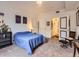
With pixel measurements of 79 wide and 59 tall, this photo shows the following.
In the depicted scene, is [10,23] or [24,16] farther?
[24,16]

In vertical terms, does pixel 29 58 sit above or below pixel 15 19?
below

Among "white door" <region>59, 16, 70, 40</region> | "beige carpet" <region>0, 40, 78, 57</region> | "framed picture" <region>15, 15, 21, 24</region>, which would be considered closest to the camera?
"beige carpet" <region>0, 40, 78, 57</region>

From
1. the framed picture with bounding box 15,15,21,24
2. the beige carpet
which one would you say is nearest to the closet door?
the beige carpet

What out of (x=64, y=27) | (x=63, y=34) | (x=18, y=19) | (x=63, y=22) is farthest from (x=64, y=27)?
(x=18, y=19)

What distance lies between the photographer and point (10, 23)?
227 inches

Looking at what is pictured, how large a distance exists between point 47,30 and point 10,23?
12.4ft

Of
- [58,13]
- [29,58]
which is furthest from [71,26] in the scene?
[29,58]

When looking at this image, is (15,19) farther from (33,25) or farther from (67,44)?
(67,44)

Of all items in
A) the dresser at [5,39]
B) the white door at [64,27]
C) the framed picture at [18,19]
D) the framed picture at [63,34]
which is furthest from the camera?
the framed picture at [63,34]

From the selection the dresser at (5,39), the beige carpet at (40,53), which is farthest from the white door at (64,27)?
the dresser at (5,39)

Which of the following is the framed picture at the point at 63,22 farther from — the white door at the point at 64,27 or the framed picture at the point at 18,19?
the framed picture at the point at 18,19

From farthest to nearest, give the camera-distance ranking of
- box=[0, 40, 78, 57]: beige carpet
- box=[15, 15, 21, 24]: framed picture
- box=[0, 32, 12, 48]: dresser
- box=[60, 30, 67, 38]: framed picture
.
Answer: box=[60, 30, 67, 38]: framed picture < box=[15, 15, 21, 24]: framed picture < box=[0, 32, 12, 48]: dresser < box=[0, 40, 78, 57]: beige carpet

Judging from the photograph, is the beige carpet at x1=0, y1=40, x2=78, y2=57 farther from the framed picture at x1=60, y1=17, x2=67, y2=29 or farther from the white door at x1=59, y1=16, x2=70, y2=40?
the framed picture at x1=60, y1=17, x2=67, y2=29

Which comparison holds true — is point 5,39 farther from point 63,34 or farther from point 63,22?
point 63,22
